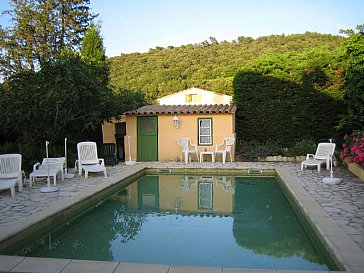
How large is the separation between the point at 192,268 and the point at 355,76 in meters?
10.2

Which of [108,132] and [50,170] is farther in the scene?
[108,132]

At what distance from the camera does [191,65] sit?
3672cm

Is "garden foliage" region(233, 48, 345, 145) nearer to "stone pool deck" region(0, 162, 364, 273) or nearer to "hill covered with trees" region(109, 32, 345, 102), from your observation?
"stone pool deck" region(0, 162, 364, 273)

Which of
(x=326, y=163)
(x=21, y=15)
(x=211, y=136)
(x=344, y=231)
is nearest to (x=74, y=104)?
(x=211, y=136)

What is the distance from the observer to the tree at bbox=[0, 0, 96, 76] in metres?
19.5

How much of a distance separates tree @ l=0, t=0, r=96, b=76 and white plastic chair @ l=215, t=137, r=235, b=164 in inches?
419

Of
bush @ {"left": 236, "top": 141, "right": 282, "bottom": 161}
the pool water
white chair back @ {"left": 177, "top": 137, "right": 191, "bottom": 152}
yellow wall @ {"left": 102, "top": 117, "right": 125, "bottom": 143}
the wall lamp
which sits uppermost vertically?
the wall lamp

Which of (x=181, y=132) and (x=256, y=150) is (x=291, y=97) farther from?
(x=181, y=132)

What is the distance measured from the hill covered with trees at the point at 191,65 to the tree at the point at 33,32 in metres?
11.4

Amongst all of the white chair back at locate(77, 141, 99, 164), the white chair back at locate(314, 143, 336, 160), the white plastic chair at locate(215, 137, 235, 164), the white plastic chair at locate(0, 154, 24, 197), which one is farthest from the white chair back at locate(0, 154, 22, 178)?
the white chair back at locate(314, 143, 336, 160)

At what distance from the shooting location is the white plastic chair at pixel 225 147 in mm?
13382

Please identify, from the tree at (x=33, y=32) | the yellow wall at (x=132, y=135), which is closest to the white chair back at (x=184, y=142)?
the yellow wall at (x=132, y=135)

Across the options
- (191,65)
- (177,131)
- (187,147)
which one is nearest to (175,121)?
(177,131)

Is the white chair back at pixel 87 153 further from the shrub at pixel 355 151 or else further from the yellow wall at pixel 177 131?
the shrub at pixel 355 151
